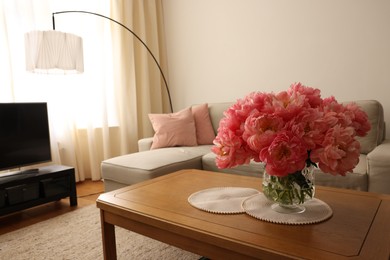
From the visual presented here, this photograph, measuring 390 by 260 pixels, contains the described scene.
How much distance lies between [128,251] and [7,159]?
1380mm

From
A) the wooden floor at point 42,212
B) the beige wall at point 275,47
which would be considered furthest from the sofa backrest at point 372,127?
the wooden floor at point 42,212

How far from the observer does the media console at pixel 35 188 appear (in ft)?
7.18

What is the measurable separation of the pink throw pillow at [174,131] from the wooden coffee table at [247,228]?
4.90ft

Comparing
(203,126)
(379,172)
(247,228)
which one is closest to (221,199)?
(247,228)

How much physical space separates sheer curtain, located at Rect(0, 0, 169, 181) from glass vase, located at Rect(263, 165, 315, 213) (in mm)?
2671

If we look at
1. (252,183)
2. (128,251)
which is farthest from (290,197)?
(128,251)

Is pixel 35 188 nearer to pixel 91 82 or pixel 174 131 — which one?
pixel 174 131

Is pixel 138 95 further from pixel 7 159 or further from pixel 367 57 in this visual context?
pixel 367 57

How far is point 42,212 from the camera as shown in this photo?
2.46 meters

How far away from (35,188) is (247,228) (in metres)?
2.05

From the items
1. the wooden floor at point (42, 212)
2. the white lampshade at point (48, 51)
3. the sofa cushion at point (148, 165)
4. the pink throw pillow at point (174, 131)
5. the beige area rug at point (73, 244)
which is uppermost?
the white lampshade at point (48, 51)

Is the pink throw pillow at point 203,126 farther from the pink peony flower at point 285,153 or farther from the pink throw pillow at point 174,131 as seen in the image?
the pink peony flower at point 285,153

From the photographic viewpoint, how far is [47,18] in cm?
299

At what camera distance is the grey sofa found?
1.74 m
